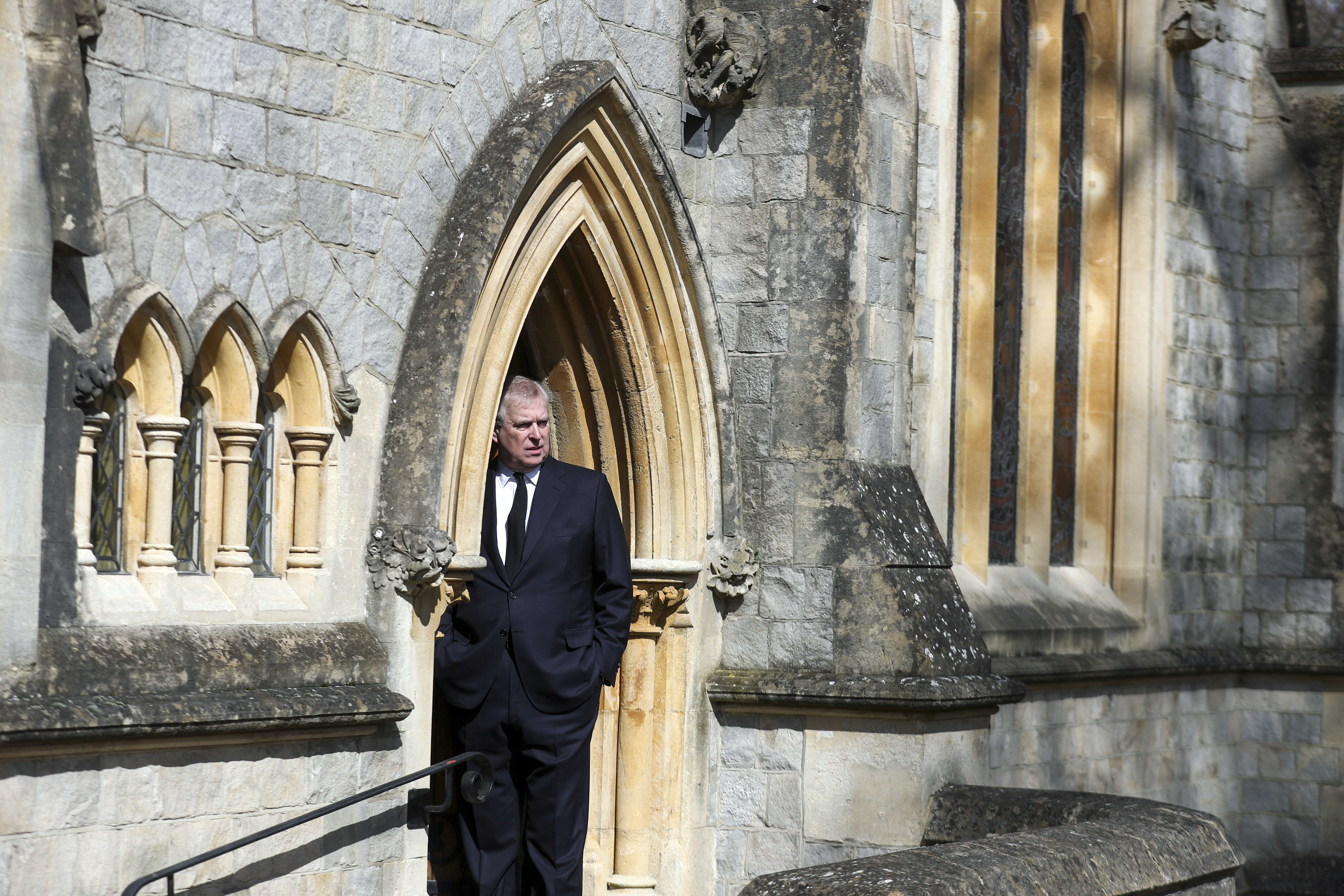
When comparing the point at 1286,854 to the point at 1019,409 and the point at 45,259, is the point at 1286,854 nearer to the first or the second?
the point at 1019,409

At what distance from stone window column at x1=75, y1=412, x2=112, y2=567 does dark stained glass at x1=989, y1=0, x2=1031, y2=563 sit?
502 cm

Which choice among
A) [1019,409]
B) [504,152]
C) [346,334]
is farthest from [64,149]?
[1019,409]

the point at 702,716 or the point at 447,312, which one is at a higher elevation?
the point at 447,312

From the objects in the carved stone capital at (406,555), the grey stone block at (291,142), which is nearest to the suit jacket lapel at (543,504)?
the carved stone capital at (406,555)

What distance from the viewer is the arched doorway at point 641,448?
21.4 feet

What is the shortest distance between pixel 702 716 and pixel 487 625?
1331mm

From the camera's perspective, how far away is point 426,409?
5496 millimetres

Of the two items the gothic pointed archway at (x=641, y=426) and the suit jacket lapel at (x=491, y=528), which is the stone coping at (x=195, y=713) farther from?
the gothic pointed archway at (x=641, y=426)

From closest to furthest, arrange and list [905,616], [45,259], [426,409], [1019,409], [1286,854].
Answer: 1. [45,259]
2. [426,409]
3. [905,616]
4. [1019,409]
5. [1286,854]

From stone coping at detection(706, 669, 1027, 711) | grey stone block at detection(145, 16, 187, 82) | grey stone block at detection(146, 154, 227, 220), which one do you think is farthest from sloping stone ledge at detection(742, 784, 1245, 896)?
grey stone block at detection(145, 16, 187, 82)

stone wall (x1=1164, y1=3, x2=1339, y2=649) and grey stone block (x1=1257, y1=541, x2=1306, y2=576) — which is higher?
stone wall (x1=1164, y1=3, x2=1339, y2=649)

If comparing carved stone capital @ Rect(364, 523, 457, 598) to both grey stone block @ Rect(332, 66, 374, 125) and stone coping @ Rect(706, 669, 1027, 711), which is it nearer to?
grey stone block @ Rect(332, 66, 374, 125)

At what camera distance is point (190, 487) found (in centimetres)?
507

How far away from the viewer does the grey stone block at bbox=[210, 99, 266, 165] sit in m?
4.96
